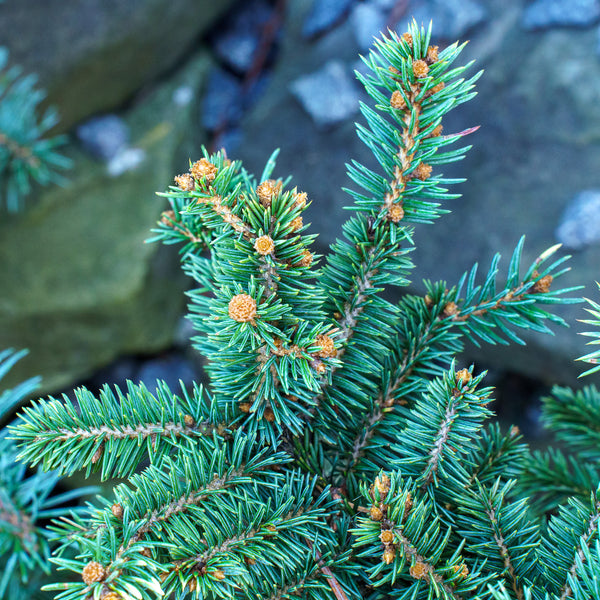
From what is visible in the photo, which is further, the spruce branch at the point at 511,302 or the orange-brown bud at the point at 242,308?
the spruce branch at the point at 511,302

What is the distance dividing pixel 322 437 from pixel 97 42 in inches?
44.8

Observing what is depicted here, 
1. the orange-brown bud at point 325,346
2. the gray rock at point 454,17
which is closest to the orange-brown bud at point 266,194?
the orange-brown bud at point 325,346

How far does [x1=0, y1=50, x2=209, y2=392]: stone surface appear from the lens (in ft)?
4.11

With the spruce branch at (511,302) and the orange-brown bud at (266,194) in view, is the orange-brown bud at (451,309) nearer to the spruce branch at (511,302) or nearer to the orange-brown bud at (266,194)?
the spruce branch at (511,302)

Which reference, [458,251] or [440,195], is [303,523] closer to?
[440,195]

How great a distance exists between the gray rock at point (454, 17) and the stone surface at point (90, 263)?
65cm

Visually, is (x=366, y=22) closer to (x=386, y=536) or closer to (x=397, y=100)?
(x=397, y=100)

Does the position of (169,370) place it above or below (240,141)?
below

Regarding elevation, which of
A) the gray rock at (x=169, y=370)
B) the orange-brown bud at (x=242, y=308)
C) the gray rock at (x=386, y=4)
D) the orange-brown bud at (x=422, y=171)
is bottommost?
the orange-brown bud at (x=242, y=308)

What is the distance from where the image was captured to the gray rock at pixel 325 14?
1.33 meters

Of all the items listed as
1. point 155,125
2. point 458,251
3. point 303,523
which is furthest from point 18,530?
point 155,125

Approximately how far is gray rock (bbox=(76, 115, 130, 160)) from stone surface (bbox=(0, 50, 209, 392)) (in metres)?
0.03

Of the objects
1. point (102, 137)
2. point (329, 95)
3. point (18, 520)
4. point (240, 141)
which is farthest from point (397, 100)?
point (102, 137)

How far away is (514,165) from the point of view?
1117 millimetres
